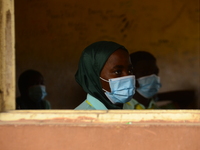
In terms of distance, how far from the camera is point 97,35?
343 centimetres

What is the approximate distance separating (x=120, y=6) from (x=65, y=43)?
737mm

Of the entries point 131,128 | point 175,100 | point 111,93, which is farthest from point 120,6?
point 131,128

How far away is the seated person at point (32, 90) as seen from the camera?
126 inches

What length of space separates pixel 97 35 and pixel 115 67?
163 cm

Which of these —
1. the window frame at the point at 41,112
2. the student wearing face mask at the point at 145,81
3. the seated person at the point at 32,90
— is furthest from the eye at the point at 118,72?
the seated person at the point at 32,90

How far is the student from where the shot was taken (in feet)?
5.98

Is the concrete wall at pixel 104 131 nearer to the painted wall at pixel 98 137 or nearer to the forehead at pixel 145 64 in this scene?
the painted wall at pixel 98 137

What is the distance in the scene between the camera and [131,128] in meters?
1.15

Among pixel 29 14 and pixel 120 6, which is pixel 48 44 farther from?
pixel 120 6

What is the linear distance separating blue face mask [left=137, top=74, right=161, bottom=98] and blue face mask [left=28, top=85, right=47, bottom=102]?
42.8 inches

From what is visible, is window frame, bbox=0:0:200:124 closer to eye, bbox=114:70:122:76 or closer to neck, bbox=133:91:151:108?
eye, bbox=114:70:122:76

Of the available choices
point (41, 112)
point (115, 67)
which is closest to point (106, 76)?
point (115, 67)

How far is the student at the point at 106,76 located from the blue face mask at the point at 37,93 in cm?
148

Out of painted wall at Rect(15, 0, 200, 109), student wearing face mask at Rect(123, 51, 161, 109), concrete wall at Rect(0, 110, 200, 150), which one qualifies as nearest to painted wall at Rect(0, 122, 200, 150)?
concrete wall at Rect(0, 110, 200, 150)
